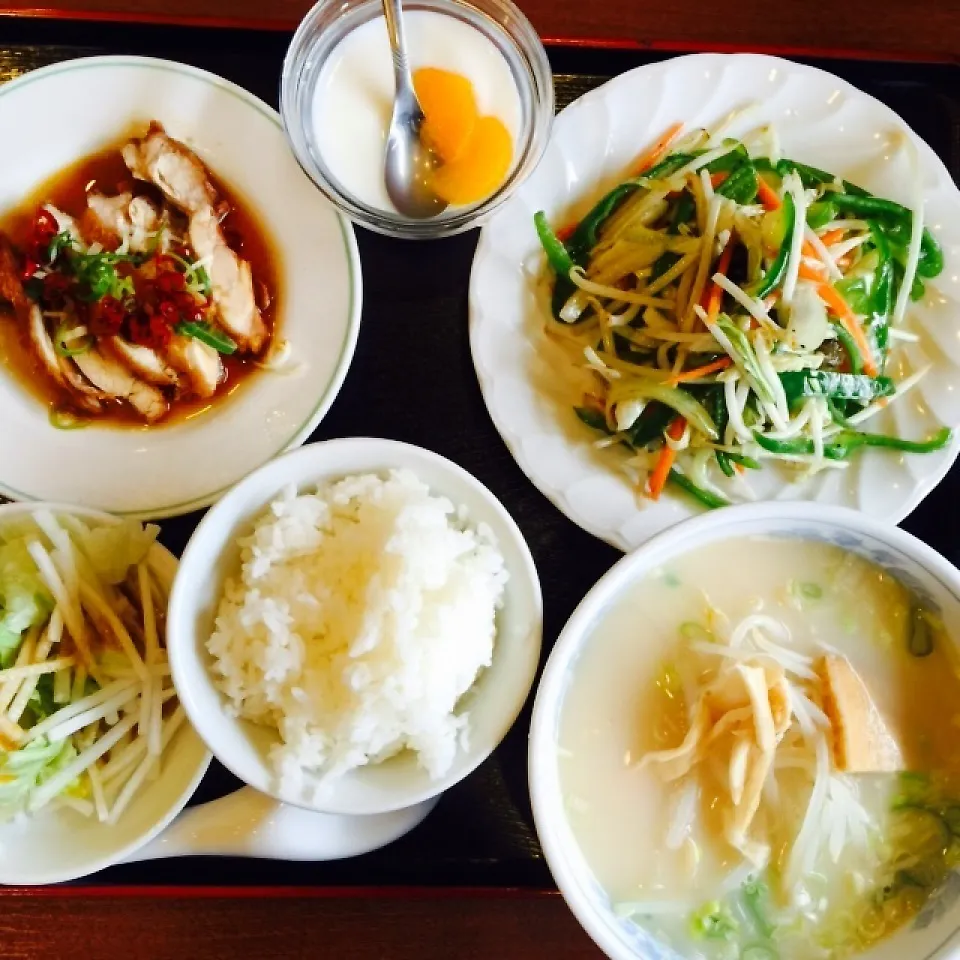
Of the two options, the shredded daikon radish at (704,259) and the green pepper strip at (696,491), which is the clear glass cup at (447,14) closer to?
the shredded daikon radish at (704,259)

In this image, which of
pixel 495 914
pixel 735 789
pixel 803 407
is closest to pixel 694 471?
pixel 803 407

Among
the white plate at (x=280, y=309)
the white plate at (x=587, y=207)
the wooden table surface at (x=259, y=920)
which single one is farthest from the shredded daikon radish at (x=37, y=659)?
the white plate at (x=587, y=207)

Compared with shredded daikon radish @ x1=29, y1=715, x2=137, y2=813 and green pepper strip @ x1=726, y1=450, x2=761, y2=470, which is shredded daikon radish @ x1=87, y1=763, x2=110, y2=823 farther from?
green pepper strip @ x1=726, y1=450, x2=761, y2=470

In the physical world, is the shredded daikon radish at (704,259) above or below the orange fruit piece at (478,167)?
below

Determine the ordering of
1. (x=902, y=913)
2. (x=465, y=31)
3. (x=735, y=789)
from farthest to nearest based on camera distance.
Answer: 1. (x=465, y=31)
2. (x=902, y=913)
3. (x=735, y=789)

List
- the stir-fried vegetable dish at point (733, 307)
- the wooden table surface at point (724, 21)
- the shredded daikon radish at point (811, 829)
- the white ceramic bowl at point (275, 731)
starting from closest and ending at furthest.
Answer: the shredded daikon radish at point (811, 829) → the white ceramic bowl at point (275, 731) → the stir-fried vegetable dish at point (733, 307) → the wooden table surface at point (724, 21)

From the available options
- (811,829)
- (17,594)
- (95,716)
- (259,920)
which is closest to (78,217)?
(17,594)

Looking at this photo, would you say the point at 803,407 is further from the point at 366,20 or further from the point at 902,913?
the point at 366,20

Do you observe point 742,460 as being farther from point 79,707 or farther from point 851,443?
point 79,707
